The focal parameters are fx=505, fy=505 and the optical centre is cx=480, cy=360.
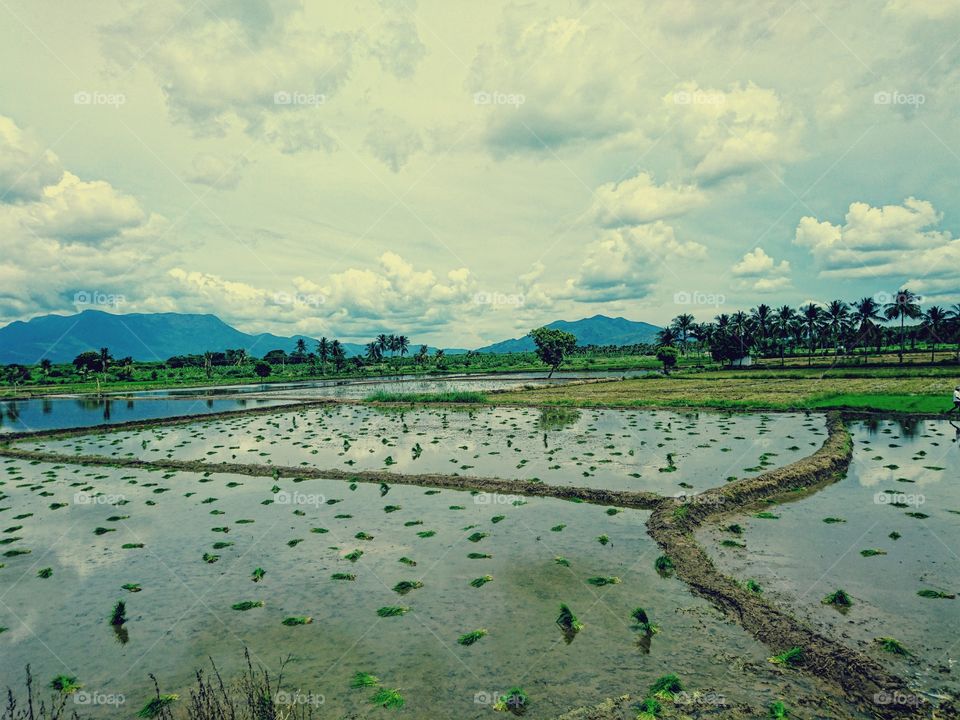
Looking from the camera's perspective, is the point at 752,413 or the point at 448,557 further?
the point at 752,413

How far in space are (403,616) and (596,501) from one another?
1021 centimetres

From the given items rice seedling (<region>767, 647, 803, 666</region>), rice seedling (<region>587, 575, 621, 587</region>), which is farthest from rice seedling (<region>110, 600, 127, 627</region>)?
rice seedling (<region>767, 647, 803, 666</region>)

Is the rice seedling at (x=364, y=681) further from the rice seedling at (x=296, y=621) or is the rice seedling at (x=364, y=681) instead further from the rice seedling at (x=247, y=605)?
the rice seedling at (x=247, y=605)

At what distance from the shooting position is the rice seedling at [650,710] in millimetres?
7777

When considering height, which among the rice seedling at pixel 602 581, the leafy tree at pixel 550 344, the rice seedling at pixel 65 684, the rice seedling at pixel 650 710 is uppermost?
the leafy tree at pixel 550 344

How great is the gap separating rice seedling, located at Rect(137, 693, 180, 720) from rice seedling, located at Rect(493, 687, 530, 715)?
5.50m

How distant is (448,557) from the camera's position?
14797mm

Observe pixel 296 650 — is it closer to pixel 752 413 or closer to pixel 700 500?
pixel 700 500

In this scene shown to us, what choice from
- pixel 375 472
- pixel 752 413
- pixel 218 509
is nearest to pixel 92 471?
pixel 218 509

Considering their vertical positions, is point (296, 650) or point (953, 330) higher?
point (953, 330)

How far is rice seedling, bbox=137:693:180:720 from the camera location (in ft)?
27.4

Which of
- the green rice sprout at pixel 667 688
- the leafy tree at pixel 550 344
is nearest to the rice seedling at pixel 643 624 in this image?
the green rice sprout at pixel 667 688

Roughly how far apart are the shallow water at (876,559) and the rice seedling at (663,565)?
136 centimetres

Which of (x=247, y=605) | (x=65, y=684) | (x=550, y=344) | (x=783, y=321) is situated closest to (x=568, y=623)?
(x=247, y=605)
